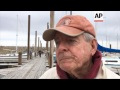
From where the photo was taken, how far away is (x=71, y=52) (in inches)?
52.8

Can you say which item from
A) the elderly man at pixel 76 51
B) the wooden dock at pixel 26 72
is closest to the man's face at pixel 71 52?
the elderly man at pixel 76 51

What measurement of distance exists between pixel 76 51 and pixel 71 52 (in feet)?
0.13

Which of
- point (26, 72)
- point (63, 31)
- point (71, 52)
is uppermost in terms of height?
point (63, 31)

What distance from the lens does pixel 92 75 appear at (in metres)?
1.45

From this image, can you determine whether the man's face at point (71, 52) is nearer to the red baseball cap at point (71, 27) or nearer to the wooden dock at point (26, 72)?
the red baseball cap at point (71, 27)

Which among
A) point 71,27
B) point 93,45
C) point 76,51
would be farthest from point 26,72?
point 76,51

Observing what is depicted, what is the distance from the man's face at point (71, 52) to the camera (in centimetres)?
135

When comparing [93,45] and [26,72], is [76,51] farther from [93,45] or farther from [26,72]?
[26,72]

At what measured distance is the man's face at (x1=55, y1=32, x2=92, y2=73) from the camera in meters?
1.35
